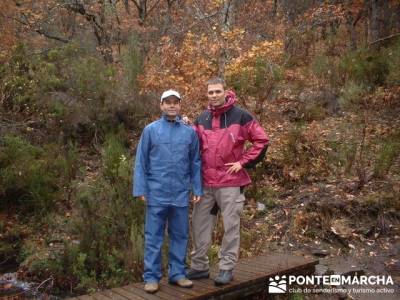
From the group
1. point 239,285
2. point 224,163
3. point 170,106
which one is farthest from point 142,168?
point 239,285

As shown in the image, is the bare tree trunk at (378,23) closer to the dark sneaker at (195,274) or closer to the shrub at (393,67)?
the shrub at (393,67)

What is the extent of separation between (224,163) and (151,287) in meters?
1.42

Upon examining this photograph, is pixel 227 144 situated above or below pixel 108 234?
above

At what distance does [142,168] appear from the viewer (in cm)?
438

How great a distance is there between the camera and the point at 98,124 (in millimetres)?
10711

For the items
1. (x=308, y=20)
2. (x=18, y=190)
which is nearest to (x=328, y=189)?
(x=18, y=190)

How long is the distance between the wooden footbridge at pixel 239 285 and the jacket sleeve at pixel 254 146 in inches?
51.3

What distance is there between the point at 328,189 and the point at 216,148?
406 centimetres

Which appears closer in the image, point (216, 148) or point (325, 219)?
point (216, 148)

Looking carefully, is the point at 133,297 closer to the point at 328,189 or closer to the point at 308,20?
the point at 328,189

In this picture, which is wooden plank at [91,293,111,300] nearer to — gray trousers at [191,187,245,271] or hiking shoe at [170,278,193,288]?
hiking shoe at [170,278,193,288]

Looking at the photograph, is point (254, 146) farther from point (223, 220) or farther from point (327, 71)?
point (327, 71)

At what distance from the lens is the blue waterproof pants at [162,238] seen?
173 inches

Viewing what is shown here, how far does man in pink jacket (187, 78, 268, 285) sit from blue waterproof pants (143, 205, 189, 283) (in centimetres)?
22
